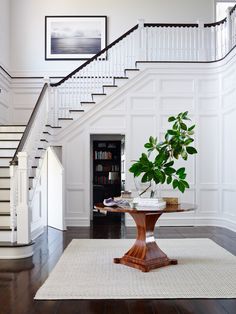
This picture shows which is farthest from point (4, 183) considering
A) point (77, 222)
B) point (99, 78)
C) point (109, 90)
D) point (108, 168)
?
point (108, 168)

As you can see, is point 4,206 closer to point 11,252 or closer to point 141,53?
point 11,252

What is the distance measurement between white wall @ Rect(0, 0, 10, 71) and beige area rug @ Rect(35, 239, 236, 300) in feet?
17.7

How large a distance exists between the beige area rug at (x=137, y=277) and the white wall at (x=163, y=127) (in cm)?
257

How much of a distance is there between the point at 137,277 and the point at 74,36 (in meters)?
7.10

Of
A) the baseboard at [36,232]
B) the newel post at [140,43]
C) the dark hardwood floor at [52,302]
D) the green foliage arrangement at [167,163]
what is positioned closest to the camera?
the dark hardwood floor at [52,302]

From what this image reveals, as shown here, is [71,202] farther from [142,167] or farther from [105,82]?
[142,167]

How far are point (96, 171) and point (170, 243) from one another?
5.11 m

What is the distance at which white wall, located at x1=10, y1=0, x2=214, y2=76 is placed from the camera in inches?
373

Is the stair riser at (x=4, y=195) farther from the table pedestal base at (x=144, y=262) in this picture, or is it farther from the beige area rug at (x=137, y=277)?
the table pedestal base at (x=144, y=262)

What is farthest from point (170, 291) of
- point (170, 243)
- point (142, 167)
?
point (170, 243)

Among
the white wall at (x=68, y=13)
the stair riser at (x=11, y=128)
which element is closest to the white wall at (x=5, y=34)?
the white wall at (x=68, y=13)

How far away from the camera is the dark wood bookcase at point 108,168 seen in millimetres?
10695

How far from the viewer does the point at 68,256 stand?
16.4 feet

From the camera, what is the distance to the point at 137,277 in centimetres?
400
